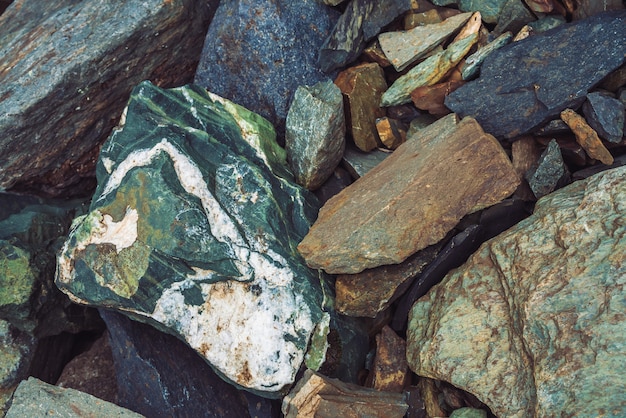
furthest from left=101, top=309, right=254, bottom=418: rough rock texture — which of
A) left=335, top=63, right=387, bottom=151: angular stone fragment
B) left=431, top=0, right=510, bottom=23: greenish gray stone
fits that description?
left=431, top=0, right=510, bottom=23: greenish gray stone

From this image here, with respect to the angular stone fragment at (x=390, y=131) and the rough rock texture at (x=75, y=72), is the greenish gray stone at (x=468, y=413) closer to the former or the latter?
the angular stone fragment at (x=390, y=131)

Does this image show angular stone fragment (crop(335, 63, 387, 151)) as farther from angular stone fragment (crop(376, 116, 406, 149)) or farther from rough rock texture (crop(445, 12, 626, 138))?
rough rock texture (crop(445, 12, 626, 138))

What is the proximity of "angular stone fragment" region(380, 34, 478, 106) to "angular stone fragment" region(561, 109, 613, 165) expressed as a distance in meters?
0.62

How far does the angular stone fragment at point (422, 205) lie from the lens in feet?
8.91

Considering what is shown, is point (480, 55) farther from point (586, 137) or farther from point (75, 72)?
point (75, 72)

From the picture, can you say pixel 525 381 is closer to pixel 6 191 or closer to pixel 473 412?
pixel 473 412

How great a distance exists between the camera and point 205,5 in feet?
12.3

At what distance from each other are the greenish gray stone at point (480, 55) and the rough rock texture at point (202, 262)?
3.59 feet

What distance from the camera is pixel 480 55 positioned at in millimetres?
3057

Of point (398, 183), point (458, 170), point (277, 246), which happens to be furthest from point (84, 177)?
point (458, 170)

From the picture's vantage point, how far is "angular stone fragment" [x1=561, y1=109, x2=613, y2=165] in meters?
2.74

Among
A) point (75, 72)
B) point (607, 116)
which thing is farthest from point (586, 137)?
point (75, 72)

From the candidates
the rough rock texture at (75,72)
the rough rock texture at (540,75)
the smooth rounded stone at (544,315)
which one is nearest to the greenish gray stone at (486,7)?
the rough rock texture at (540,75)

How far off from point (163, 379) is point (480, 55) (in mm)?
2175
